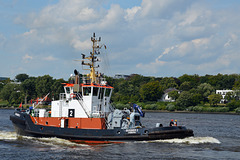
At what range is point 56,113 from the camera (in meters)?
25.8

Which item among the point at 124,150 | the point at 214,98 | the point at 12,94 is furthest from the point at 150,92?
the point at 124,150

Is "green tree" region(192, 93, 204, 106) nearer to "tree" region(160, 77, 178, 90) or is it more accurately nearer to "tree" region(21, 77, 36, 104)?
"tree" region(160, 77, 178, 90)

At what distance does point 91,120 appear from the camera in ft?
79.1

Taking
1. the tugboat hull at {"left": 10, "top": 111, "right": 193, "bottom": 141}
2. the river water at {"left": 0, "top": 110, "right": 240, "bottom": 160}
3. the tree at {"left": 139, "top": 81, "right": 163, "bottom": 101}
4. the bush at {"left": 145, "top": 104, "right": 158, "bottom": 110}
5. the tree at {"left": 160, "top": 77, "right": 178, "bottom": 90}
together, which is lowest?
the river water at {"left": 0, "top": 110, "right": 240, "bottom": 160}

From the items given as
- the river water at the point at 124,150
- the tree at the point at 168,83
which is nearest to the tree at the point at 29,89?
the tree at the point at 168,83

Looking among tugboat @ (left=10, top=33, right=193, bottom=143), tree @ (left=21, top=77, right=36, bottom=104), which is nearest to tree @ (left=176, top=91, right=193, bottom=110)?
tree @ (left=21, top=77, right=36, bottom=104)

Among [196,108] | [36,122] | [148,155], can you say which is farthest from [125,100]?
[148,155]

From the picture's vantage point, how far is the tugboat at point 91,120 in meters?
23.2

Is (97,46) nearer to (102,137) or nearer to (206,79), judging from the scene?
(102,137)

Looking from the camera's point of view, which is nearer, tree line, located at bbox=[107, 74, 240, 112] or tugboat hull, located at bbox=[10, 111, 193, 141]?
tugboat hull, located at bbox=[10, 111, 193, 141]

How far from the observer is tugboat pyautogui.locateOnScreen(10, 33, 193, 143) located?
76.0ft

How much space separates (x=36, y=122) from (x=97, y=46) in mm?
8162

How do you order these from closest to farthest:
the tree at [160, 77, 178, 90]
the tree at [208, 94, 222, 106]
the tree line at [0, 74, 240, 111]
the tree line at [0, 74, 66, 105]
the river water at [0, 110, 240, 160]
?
1. the river water at [0, 110, 240, 160]
2. the tree line at [0, 74, 240, 111]
3. the tree at [208, 94, 222, 106]
4. the tree line at [0, 74, 66, 105]
5. the tree at [160, 77, 178, 90]

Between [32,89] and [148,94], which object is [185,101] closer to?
[148,94]
